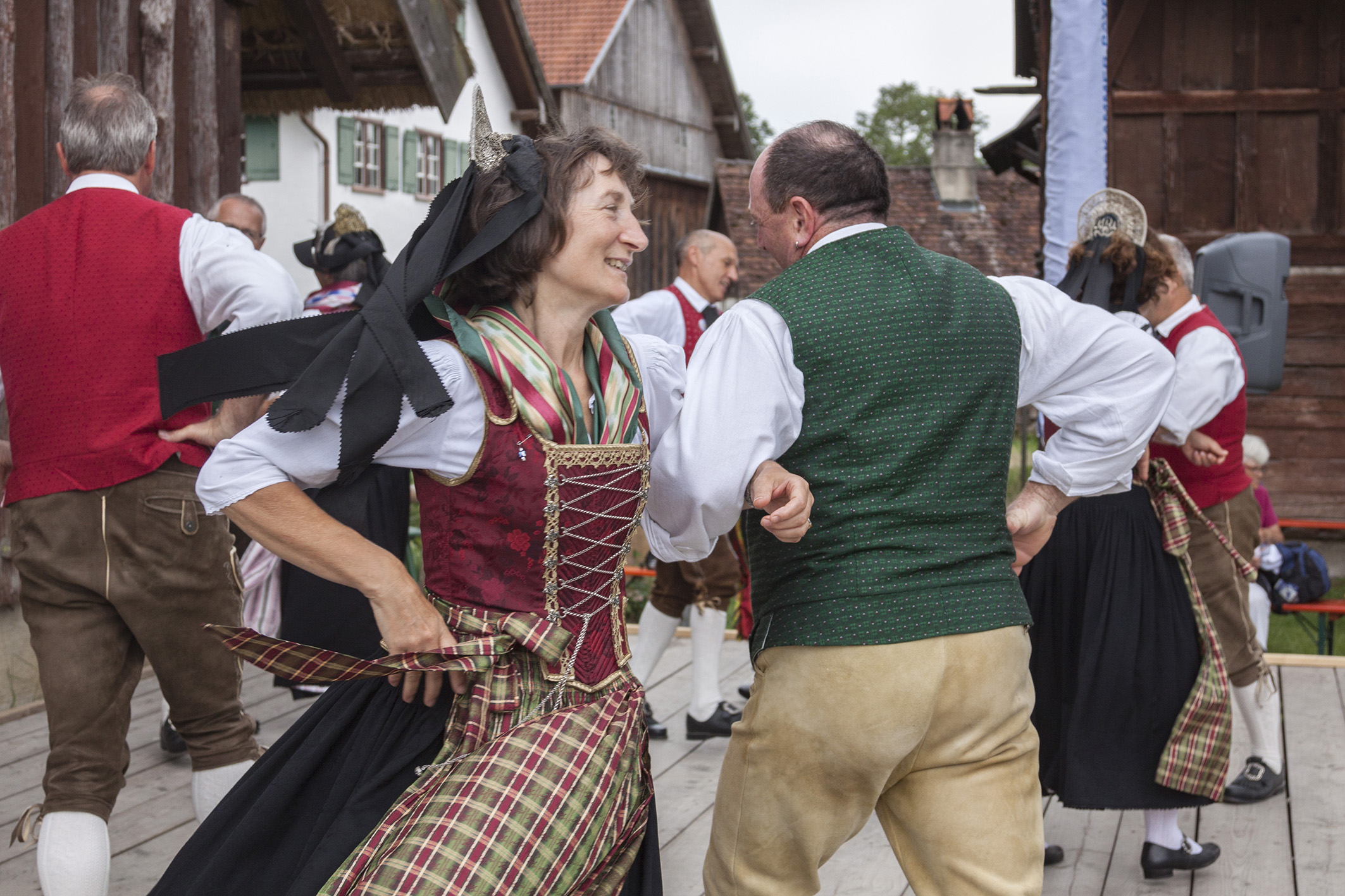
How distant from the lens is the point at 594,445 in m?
2.02

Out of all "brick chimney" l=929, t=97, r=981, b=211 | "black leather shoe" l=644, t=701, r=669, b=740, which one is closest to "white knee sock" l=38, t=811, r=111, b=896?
"black leather shoe" l=644, t=701, r=669, b=740

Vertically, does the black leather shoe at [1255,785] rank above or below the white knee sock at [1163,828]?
below

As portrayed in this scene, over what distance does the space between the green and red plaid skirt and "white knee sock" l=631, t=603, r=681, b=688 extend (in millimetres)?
2667

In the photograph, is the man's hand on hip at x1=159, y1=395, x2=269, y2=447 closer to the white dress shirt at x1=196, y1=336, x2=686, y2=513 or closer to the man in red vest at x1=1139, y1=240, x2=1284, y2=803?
the white dress shirt at x1=196, y1=336, x2=686, y2=513

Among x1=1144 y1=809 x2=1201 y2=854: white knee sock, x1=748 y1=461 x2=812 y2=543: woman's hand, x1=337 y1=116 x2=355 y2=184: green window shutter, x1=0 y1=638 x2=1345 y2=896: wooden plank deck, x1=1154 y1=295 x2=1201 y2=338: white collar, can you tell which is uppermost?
x1=337 y1=116 x2=355 y2=184: green window shutter

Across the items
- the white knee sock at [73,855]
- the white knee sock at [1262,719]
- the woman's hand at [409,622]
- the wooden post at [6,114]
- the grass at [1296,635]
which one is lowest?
the grass at [1296,635]

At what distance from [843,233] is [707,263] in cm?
328

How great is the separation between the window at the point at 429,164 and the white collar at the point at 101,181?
1625cm

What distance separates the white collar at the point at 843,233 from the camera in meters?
2.21

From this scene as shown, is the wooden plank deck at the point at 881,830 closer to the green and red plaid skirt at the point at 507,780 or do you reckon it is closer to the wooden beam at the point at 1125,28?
the green and red plaid skirt at the point at 507,780

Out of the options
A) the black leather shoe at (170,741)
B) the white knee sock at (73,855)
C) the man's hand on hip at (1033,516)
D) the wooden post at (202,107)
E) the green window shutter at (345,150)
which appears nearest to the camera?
the man's hand on hip at (1033,516)

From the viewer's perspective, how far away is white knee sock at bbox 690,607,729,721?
4.64m

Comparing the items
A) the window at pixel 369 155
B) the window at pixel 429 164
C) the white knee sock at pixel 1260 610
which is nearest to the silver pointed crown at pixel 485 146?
the white knee sock at pixel 1260 610

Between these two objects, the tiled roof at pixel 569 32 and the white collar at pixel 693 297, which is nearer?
the white collar at pixel 693 297
